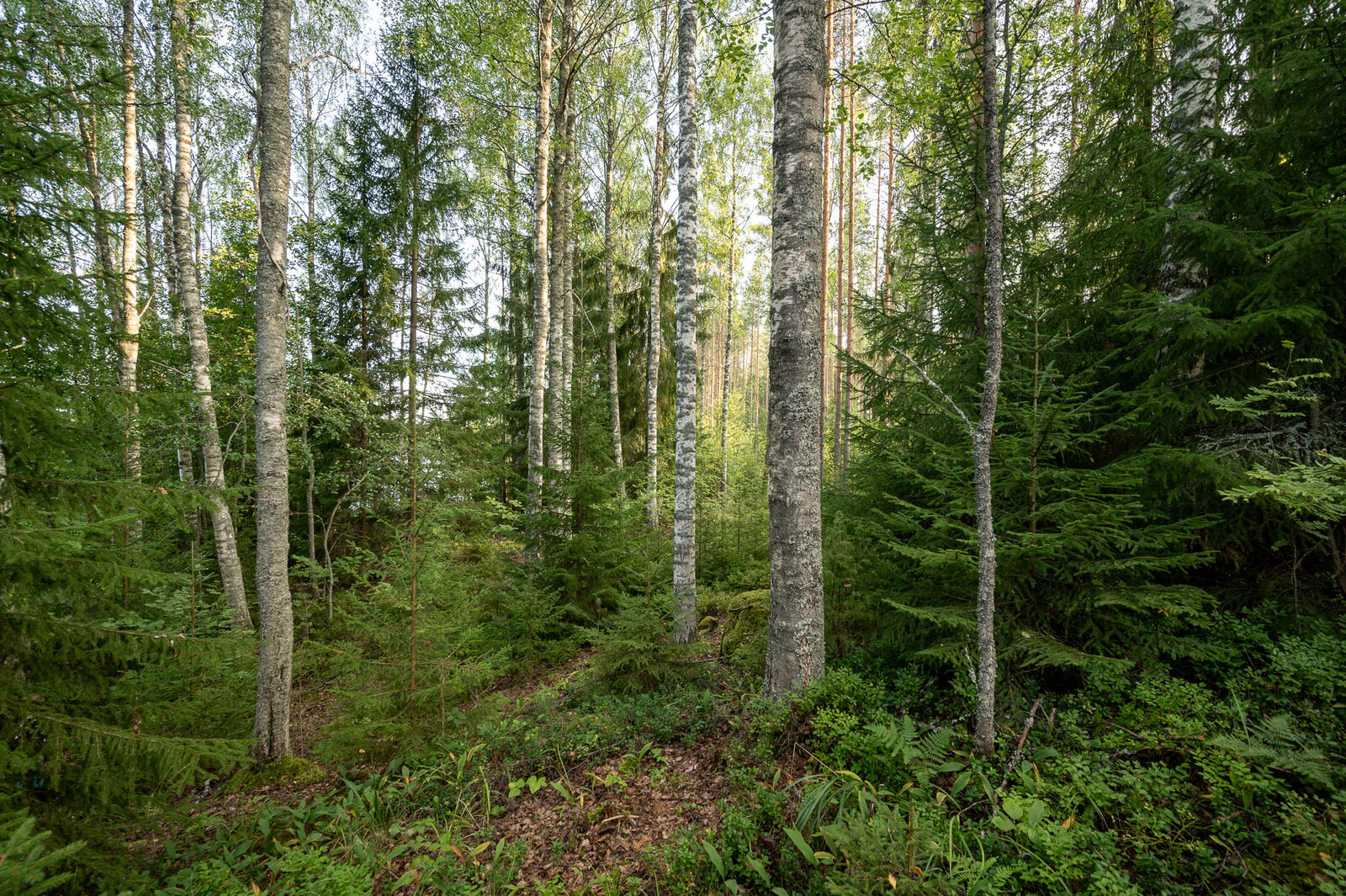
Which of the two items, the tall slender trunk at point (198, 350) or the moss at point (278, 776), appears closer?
the moss at point (278, 776)

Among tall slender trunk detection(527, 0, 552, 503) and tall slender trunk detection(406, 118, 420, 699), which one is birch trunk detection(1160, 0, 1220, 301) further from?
tall slender trunk detection(527, 0, 552, 503)

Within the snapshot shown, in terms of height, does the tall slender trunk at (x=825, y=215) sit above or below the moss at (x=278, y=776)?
above

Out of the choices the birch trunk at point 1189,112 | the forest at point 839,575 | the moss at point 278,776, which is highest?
the birch trunk at point 1189,112

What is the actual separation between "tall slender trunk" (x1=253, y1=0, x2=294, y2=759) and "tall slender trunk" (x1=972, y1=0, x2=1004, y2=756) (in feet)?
20.5

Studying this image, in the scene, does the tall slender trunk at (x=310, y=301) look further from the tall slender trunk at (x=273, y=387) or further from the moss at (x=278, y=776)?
the moss at (x=278, y=776)

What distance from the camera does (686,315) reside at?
21.6 feet

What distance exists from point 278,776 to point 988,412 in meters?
7.28

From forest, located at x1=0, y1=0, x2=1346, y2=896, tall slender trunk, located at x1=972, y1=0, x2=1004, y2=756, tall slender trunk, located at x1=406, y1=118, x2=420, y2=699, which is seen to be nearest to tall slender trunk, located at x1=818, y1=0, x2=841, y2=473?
forest, located at x1=0, y1=0, x2=1346, y2=896

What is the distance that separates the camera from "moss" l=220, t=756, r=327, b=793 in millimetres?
4590

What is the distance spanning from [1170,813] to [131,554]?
26.6ft

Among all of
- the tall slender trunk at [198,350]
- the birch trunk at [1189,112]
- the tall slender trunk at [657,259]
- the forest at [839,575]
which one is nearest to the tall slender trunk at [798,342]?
the forest at [839,575]

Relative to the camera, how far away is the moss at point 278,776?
4590 mm

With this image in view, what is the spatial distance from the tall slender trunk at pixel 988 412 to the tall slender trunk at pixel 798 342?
1164 mm

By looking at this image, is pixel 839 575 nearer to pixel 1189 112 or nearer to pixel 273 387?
pixel 1189 112
